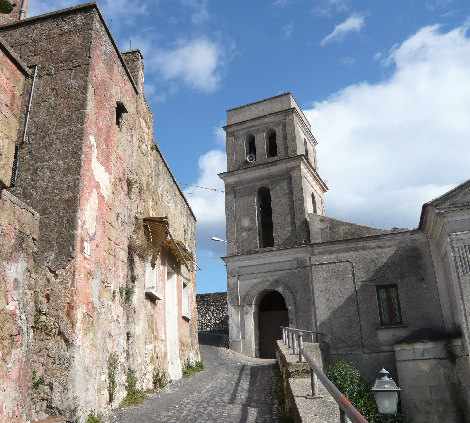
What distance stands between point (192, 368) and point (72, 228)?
7983mm

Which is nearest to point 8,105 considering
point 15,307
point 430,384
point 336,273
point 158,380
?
point 15,307

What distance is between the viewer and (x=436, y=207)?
14.7 m

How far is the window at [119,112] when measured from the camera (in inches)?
382

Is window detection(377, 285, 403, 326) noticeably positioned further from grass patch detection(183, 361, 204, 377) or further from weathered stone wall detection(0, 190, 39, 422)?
weathered stone wall detection(0, 190, 39, 422)

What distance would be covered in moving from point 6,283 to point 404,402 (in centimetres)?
1349

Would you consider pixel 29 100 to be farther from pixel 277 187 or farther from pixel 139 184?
pixel 277 187

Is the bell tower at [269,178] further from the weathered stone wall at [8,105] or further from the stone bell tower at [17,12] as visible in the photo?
the weathered stone wall at [8,105]

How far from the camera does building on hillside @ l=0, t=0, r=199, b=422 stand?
6.36 meters

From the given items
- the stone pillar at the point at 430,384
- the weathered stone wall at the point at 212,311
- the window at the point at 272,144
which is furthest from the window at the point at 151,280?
the weathered stone wall at the point at 212,311

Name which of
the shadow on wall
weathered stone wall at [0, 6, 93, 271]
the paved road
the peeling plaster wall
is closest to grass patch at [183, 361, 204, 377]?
the paved road

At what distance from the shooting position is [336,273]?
18875 mm

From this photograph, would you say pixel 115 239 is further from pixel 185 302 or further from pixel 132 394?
pixel 185 302

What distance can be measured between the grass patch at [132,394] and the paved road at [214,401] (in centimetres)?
15

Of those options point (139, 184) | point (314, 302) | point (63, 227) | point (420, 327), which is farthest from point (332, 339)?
point (63, 227)
